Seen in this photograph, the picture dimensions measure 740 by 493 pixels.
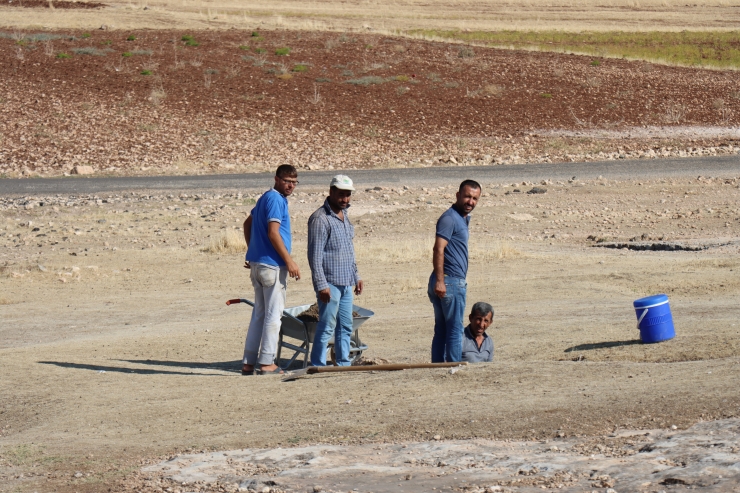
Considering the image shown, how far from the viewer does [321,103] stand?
37031 millimetres

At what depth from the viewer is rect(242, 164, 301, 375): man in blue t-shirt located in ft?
27.6

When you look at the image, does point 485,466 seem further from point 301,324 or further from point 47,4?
point 47,4

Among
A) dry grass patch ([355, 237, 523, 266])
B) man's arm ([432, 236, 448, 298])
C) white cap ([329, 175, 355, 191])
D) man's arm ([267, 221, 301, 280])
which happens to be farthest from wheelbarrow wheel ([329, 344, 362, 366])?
dry grass patch ([355, 237, 523, 266])

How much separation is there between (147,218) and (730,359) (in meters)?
14.6

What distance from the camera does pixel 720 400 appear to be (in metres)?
6.48

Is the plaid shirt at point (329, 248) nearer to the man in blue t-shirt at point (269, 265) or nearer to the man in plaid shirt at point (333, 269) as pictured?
the man in plaid shirt at point (333, 269)

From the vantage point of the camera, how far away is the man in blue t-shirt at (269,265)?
8.42 meters

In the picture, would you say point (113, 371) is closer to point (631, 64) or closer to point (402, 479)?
point (402, 479)

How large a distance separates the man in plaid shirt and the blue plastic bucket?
250 cm

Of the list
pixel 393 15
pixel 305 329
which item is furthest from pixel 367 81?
pixel 305 329

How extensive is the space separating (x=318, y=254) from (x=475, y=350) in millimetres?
1526

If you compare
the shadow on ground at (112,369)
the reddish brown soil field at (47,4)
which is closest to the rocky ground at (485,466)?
the shadow on ground at (112,369)

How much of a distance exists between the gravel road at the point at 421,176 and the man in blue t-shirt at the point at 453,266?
16124 millimetres

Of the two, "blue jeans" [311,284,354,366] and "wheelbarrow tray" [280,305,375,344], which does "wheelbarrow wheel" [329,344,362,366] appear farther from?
"blue jeans" [311,284,354,366]
